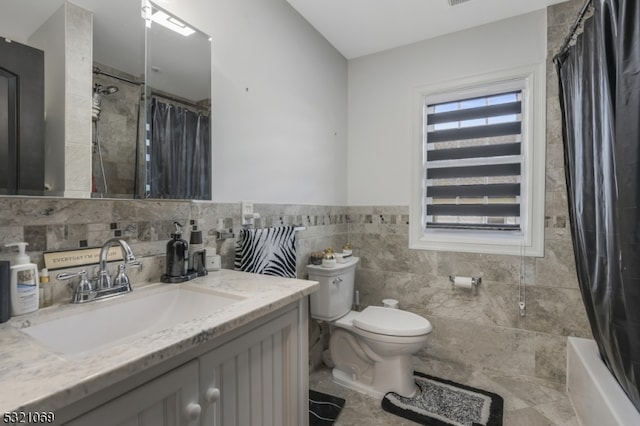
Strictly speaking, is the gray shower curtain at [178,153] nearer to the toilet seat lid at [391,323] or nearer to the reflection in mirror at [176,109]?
the reflection in mirror at [176,109]

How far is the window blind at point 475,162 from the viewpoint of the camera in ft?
7.04

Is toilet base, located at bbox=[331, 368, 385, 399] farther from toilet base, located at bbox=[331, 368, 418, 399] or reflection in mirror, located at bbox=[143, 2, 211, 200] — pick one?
reflection in mirror, located at bbox=[143, 2, 211, 200]

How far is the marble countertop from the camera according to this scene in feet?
1.52

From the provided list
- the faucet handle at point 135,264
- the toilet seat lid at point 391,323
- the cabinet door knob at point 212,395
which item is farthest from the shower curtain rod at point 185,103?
the toilet seat lid at point 391,323

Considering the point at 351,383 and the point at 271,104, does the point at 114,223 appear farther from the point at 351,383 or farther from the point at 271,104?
the point at 351,383

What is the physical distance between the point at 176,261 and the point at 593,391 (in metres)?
1.96

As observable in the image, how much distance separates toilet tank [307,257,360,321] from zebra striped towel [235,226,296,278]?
11.6 inches

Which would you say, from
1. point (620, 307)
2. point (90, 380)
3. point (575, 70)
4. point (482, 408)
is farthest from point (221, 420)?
point (575, 70)

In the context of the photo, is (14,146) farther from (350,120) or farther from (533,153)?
(533,153)

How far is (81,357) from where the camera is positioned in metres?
0.61

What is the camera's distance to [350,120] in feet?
8.78

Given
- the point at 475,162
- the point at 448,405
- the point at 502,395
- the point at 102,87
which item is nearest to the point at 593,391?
the point at 502,395

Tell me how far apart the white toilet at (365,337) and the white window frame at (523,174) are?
0.67 meters

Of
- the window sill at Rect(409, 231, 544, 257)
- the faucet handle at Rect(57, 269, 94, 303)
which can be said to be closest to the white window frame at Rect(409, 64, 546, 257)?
the window sill at Rect(409, 231, 544, 257)
